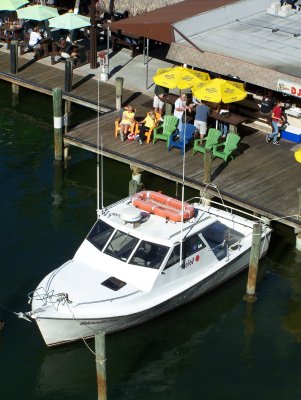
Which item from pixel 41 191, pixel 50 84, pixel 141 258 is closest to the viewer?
pixel 141 258

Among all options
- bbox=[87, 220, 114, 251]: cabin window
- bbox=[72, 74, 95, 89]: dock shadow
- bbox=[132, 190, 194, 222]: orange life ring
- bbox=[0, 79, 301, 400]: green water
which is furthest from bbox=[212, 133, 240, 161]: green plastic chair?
bbox=[72, 74, 95, 89]: dock shadow

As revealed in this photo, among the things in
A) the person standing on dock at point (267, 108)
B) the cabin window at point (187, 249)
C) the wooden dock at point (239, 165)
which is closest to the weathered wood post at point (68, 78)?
the wooden dock at point (239, 165)

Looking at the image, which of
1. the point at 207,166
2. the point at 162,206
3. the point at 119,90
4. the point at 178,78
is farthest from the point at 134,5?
the point at 162,206

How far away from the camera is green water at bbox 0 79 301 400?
2391cm

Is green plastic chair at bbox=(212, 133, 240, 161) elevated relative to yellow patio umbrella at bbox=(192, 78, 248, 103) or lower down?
lower down

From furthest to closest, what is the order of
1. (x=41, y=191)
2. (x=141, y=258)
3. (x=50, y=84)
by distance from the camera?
1. (x=50, y=84)
2. (x=41, y=191)
3. (x=141, y=258)

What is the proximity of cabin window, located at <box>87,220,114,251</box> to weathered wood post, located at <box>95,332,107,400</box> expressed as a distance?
4.72 metres

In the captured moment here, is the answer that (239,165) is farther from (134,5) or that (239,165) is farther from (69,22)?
(134,5)

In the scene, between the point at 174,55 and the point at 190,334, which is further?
the point at 174,55

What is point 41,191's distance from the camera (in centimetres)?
3300

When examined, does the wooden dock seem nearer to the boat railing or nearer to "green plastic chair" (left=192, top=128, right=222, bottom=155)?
the boat railing

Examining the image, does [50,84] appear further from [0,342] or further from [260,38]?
[0,342]

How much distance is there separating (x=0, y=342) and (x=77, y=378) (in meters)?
2.36

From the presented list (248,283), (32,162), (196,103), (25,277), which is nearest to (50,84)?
(32,162)
